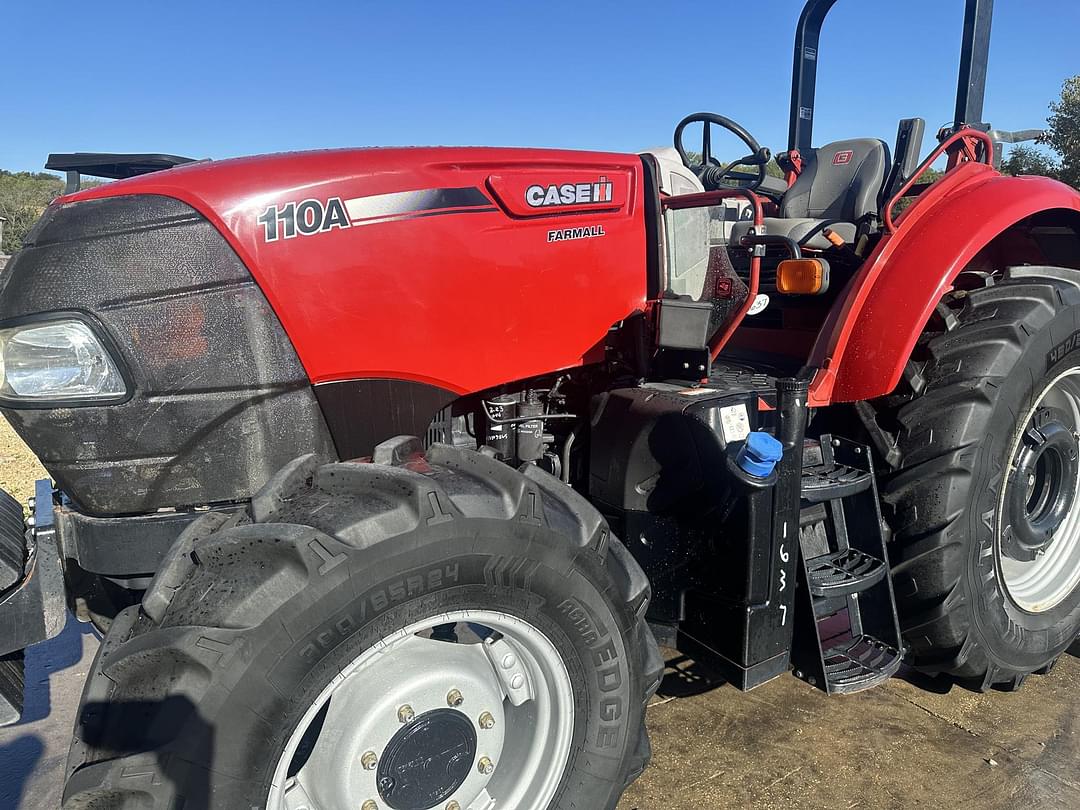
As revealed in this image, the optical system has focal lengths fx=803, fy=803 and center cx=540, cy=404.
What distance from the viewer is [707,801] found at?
2.07m

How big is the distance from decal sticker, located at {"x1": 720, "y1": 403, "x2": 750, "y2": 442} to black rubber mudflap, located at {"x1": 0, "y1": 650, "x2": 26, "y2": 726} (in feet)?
5.31

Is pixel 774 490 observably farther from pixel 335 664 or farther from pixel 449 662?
pixel 335 664

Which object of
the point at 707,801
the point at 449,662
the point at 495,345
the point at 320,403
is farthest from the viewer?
the point at 707,801

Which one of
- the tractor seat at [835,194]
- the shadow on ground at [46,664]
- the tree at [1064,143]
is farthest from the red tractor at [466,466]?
the tree at [1064,143]

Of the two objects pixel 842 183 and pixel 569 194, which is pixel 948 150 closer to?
pixel 842 183

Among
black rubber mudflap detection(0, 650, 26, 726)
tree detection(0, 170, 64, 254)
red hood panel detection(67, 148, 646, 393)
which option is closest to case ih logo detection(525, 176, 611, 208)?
red hood panel detection(67, 148, 646, 393)


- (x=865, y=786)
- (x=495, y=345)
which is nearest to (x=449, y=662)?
(x=495, y=345)

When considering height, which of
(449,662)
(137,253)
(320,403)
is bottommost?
(449,662)

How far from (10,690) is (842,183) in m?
3.11

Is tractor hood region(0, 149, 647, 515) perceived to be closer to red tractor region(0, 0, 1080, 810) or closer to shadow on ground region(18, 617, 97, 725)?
red tractor region(0, 0, 1080, 810)

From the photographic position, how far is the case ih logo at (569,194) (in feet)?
6.29

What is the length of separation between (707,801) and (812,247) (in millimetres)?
1886

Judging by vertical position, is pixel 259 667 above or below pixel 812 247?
below

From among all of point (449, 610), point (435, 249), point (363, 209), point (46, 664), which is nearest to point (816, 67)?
point (435, 249)
